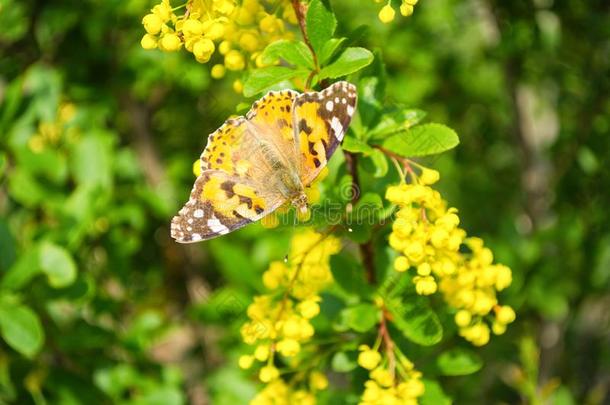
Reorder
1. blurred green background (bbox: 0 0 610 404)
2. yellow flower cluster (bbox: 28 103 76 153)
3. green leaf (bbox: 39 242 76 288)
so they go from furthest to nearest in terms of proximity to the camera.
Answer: yellow flower cluster (bbox: 28 103 76 153) → blurred green background (bbox: 0 0 610 404) → green leaf (bbox: 39 242 76 288)

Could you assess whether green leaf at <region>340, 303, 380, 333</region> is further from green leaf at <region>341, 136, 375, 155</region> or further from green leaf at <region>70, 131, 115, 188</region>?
green leaf at <region>70, 131, 115, 188</region>

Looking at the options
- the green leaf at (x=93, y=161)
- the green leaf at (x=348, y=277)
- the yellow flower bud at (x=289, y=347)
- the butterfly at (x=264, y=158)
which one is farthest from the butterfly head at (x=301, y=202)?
the green leaf at (x=93, y=161)

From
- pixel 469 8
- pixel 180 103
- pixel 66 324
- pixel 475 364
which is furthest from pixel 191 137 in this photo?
pixel 475 364

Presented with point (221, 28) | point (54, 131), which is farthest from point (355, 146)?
point (54, 131)

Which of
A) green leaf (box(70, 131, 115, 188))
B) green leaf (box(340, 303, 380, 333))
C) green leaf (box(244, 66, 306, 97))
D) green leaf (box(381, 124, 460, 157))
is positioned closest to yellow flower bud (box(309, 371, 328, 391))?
green leaf (box(340, 303, 380, 333))

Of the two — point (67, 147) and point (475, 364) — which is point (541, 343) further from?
point (67, 147)

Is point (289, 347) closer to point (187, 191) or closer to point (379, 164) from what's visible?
point (379, 164)

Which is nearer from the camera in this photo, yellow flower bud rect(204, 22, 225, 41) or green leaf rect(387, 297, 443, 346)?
yellow flower bud rect(204, 22, 225, 41)
